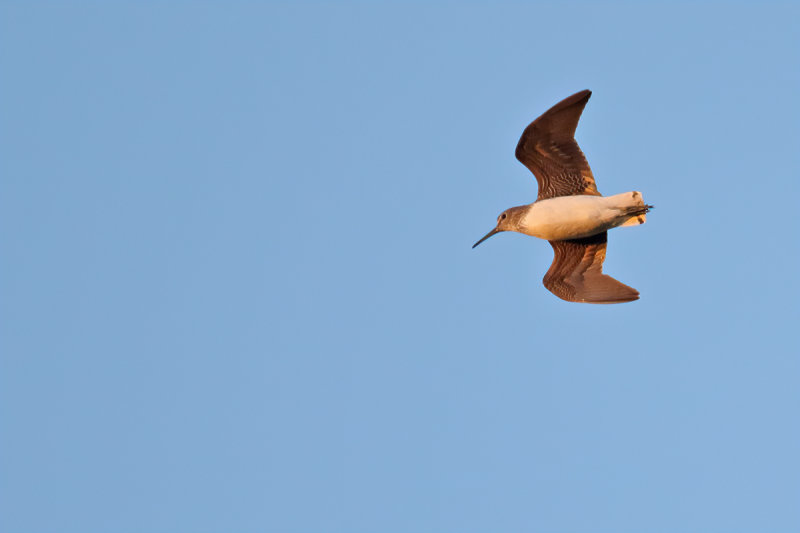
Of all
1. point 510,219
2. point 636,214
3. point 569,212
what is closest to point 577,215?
point 569,212

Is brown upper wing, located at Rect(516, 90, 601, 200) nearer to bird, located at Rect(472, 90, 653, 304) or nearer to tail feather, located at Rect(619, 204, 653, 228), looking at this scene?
bird, located at Rect(472, 90, 653, 304)

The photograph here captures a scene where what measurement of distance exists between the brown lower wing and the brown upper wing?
115cm

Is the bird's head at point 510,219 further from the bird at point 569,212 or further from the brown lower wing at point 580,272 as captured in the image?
the brown lower wing at point 580,272

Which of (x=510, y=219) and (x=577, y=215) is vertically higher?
(x=510, y=219)

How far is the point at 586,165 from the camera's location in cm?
1798

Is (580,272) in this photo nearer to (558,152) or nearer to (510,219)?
(510,219)

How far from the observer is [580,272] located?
1900 cm

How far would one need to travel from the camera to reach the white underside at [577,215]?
57.6ft

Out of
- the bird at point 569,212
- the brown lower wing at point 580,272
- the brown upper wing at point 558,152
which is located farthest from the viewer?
the brown lower wing at point 580,272

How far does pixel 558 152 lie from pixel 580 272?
97.9 inches

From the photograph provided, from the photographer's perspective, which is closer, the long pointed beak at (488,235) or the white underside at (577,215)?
the white underside at (577,215)

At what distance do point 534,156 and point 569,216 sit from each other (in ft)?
4.03

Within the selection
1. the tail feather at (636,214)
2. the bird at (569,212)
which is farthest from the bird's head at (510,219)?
the tail feather at (636,214)

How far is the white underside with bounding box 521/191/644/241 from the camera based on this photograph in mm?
17562
